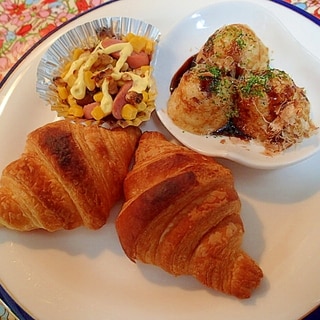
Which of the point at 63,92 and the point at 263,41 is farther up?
the point at 263,41

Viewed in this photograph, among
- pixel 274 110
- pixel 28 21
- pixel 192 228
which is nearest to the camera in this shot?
pixel 192 228

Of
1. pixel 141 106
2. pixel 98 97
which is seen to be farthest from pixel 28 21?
pixel 141 106

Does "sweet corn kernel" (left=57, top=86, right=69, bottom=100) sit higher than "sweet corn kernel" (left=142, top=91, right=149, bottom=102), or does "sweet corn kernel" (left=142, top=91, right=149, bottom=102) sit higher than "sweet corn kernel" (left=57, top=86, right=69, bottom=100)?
"sweet corn kernel" (left=142, top=91, right=149, bottom=102)

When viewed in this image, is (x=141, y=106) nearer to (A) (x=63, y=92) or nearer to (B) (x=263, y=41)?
(A) (x=63, y=92)

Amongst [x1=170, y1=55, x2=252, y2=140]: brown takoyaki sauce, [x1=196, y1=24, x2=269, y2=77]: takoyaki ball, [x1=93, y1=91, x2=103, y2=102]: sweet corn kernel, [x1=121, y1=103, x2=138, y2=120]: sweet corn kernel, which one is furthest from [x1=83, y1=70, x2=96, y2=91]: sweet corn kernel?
[x1=196, y1=24, x2=269, y2=77]: takoyaki ball

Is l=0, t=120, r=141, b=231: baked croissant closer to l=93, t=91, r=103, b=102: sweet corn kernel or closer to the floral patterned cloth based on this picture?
l=93, t=91, r=103, b=102: sweet corn kernel

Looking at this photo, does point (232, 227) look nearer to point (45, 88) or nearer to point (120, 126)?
point (120, 126)
